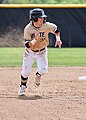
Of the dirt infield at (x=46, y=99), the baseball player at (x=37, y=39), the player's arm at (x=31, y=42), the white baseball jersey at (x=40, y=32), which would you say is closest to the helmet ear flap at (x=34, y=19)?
the baseball player at (x=37, y=39)

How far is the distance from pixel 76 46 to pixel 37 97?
16961mm

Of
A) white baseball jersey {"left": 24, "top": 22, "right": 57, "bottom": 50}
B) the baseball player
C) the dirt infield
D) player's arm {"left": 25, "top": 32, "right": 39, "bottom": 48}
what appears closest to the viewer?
the dirt infield

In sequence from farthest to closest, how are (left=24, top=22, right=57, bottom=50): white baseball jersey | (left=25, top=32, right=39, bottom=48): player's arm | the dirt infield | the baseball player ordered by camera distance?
(left=24, top=22, right=57, bottom=50): white baseball jersey < the baseball player < (left=25, top=32, right=39, bottom=48): player's arm < the dirt infield

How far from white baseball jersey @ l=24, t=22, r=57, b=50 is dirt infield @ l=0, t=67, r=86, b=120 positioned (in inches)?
37.4

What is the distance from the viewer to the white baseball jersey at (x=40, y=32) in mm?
8836

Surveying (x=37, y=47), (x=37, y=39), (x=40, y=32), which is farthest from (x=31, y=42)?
(x=37, y=47)

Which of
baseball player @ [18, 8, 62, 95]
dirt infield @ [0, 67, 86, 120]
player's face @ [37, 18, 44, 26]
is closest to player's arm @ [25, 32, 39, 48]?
baseball player @ [18, 8, 62, 95]

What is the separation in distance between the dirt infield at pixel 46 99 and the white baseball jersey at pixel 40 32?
95 centimetres

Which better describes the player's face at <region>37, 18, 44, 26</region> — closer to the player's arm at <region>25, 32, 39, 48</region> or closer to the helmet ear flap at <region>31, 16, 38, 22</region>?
the helmet ear flap at <region>31, 16, 38, 22</region>

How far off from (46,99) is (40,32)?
1287 millimetres

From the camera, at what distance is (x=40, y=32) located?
29.3 feet

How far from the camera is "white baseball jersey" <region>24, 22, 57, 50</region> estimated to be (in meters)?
8.84

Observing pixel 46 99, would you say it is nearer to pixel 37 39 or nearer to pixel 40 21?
pixel 37 39

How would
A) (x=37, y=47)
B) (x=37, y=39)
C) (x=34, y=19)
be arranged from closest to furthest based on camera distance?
(x=34, y=19) → (x=37, y=39) → (x=37, y=47)
